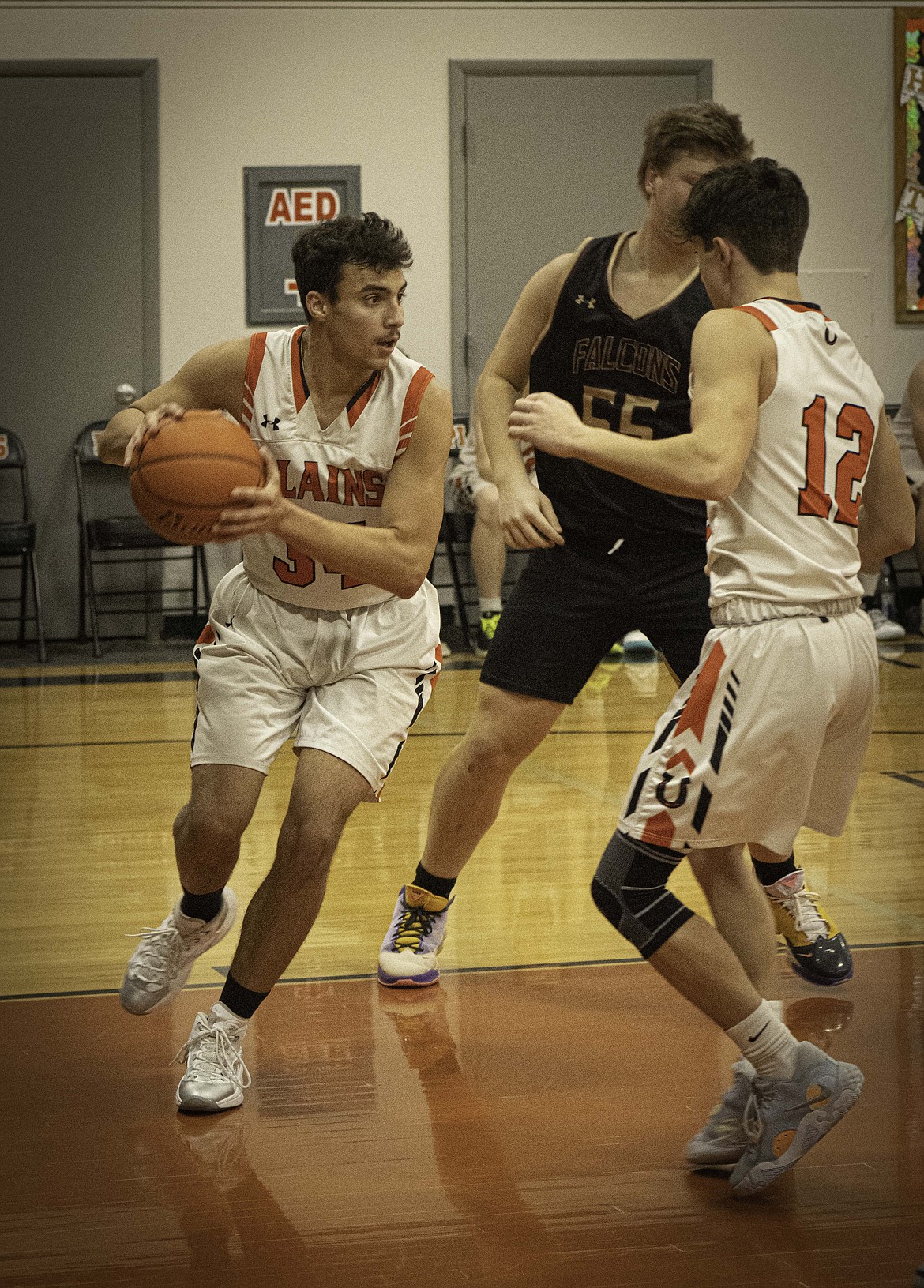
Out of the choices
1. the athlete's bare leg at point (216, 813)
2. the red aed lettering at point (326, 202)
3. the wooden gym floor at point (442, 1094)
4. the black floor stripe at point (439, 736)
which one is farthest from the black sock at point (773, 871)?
the red aed lettering at point (326, 202)

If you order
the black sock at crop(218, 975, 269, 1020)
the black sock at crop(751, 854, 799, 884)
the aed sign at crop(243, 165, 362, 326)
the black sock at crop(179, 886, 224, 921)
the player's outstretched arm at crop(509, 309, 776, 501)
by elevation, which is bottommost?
the black sock at crop(218, 975, 269, 1020)

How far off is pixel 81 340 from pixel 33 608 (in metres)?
1.61

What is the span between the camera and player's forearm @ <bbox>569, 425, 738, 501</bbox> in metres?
1.97

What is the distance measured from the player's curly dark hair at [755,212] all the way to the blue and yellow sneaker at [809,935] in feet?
4.62

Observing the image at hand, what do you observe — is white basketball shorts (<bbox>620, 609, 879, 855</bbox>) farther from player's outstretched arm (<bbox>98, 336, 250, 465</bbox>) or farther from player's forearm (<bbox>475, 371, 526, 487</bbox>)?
player's outstretched arm (<bbox>98, 336, 250, 465</bbox>)

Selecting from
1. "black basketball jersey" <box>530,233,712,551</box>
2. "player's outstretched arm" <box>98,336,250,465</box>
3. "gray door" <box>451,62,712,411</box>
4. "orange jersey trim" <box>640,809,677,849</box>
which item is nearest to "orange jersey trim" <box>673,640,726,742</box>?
"orange jersey trim" <box>640,809,677,849</box>

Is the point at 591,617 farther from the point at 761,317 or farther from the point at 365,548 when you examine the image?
the point at 761,317

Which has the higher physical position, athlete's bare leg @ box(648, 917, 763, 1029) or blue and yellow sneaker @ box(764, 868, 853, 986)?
athlete's bare leg @ box(648, 917, 763, 1029)

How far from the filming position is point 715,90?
8.95 metres

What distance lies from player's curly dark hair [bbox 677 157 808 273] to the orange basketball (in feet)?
2.56

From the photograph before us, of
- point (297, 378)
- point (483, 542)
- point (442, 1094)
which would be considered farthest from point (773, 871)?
point (483, 542)

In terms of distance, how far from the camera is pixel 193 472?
2.30 meters

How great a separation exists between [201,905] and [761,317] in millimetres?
1447

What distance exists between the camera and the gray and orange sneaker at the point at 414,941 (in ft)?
10.0
